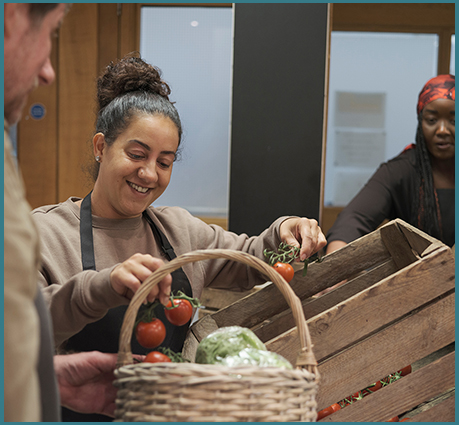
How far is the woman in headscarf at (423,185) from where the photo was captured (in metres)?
2.23

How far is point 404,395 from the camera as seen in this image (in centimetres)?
115

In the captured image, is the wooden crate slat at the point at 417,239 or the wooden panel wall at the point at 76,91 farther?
the wooden panel wall at the point at 76,91

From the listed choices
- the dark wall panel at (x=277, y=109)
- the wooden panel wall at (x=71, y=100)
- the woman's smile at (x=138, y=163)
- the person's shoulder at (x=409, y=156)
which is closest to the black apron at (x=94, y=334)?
the woman's smile at (x=138, y=163)

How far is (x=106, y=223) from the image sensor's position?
4.70 feet

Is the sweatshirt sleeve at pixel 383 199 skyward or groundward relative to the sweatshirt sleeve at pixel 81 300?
skyward

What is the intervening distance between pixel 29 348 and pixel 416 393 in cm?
91

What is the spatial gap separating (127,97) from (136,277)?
0.69 m

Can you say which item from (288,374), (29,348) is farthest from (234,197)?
(29,348)

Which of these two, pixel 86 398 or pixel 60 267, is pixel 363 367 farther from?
pixel 60 267

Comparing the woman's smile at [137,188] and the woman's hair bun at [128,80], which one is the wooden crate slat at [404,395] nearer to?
the woman's smile at [137,188]

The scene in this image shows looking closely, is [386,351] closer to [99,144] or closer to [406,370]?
[406,370]

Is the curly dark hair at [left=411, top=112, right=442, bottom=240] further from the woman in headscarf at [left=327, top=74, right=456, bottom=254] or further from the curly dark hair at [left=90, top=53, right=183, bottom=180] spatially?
the curly dark hair at [left=90, top=53, right=183, bottom=180]

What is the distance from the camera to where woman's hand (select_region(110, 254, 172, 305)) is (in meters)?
0.92

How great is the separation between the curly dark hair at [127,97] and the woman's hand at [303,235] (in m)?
0.42
